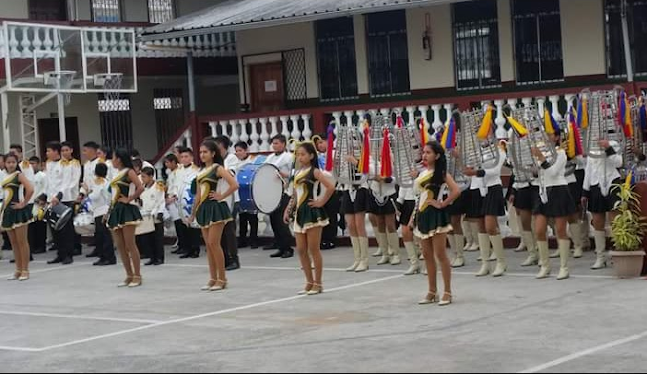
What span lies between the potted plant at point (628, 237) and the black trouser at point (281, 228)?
611 cm

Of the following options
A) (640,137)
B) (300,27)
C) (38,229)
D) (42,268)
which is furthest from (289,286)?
(300,27)

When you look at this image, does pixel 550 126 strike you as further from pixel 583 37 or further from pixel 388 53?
pixel 388 53

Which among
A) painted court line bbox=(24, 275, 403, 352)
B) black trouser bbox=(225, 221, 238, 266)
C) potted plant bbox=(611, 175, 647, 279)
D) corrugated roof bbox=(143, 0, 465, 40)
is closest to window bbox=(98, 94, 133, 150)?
corrugated roof bbox=(143, 0, 465, 40)

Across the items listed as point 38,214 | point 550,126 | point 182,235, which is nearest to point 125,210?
point 182,235

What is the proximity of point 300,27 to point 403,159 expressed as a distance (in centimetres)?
919

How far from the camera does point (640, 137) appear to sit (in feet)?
49.7

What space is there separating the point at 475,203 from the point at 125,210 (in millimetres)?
4628

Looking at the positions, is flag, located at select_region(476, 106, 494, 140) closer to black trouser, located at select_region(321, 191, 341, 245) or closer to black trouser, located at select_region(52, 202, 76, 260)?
black trouser, located at select_region(321, 191, 341, 245)

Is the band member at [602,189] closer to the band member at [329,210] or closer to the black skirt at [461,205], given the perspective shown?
the black skirt at [461,205]

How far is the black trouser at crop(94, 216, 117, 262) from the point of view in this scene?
63.9 ft

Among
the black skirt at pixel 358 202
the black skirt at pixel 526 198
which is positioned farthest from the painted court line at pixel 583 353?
the black skirt at pixel 358 202

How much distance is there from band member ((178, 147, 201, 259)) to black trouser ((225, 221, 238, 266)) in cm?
122

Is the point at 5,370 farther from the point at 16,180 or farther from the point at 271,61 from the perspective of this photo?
the point at 271,61

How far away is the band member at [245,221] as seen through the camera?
1941 cm
